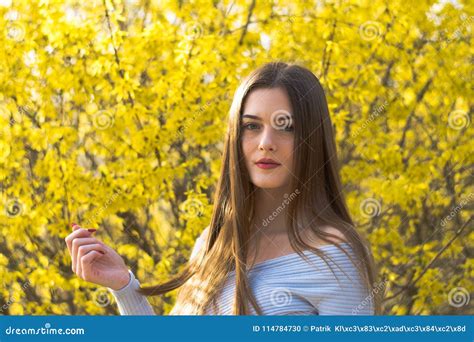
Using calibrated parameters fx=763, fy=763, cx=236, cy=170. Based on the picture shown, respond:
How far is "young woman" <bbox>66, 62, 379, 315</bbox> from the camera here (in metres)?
1.63

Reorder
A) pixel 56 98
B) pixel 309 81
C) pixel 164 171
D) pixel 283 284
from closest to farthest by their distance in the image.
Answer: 1. pixel 283 284
2. pixel 309 81
3. pixel 164 171
4. pixel 56 98

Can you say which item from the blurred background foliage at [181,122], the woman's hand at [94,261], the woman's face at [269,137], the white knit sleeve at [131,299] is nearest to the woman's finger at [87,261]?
the woman's hand at [94,261]

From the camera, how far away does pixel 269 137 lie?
1697 mm

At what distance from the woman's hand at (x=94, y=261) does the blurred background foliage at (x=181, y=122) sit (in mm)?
1894

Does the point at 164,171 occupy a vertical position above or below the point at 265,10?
below

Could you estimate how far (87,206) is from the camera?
3.84 metres

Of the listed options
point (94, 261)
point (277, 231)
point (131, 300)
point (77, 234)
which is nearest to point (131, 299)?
point (131, 300)

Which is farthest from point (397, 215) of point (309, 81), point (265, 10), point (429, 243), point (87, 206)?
point (309, 81)

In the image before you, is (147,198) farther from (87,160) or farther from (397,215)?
(397,215)

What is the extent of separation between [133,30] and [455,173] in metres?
1.94

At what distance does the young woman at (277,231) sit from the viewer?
5.35 feet

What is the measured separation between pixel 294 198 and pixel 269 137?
0.49ft

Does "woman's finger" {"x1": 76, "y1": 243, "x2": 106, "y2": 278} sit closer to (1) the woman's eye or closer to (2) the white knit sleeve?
(2) the white knit sleeve

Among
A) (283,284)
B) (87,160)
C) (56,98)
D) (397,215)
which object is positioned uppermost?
(56,98)
